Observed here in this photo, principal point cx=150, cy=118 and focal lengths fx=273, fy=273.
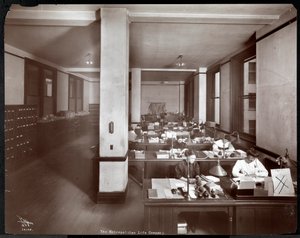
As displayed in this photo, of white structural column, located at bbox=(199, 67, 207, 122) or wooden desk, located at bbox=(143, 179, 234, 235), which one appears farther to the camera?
white structural column, located at bbox=(199, 67, 207, 122)

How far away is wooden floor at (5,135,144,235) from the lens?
12.0ft

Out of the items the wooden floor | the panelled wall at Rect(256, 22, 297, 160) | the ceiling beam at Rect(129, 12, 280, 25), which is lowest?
the wooden floor

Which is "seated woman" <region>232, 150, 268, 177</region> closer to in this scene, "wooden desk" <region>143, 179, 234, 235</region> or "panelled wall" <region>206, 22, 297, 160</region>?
"panelled wall" <region>206, 22, 297, 160</region>

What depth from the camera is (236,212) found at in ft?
8.88

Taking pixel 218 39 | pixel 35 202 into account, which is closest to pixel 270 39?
pixel 218 39

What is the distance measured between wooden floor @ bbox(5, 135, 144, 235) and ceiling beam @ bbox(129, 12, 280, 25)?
9.47ft

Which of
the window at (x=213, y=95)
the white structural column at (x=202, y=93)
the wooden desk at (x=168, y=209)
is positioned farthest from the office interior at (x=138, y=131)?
the white structural column at (x=202, y=93)

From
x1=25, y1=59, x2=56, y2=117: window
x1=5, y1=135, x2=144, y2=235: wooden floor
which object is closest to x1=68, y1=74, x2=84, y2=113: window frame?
x1=25, y1=59, x2=56, y2=117: window

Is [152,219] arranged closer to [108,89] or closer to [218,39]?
[108,89]

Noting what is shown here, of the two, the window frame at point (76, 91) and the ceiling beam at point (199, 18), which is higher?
the ceiling beam at point (199, 18)

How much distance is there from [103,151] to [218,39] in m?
3.93

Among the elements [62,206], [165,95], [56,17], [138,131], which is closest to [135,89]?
[138,131]

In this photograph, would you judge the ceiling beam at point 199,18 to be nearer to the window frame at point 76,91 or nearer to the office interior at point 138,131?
the office interior at point 138,131

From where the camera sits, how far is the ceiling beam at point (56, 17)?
4.64 m
